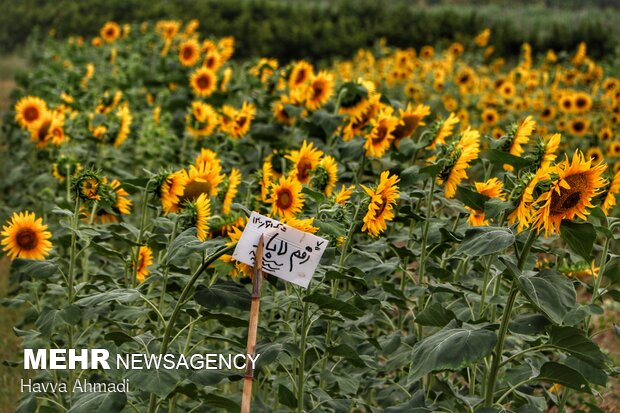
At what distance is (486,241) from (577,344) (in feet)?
1.13

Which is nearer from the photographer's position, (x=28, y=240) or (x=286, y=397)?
(x=286, y=397)

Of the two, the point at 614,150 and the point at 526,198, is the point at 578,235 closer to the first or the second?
the point at 526,198

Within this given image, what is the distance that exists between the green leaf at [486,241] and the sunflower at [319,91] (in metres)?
2.07

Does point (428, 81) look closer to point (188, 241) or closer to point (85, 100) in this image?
point (85, 100)

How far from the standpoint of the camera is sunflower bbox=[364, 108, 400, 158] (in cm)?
349

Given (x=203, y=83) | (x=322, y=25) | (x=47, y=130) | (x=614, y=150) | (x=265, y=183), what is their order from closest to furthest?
1. (x=265, y=183)
2. (x=47, y=130)
3. (x=203, y=83)
4. (x=614, y=150)
5. (x=322, y=25)

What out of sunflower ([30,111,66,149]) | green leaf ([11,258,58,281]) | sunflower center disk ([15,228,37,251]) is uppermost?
green leaf ([11,258,58,281])

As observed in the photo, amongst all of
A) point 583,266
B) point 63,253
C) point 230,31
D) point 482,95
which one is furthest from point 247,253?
point 230,31

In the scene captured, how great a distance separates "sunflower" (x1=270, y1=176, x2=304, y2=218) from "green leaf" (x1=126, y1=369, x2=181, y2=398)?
713mm

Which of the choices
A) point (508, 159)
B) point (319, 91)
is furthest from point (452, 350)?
point (319, 91)

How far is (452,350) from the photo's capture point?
207cm

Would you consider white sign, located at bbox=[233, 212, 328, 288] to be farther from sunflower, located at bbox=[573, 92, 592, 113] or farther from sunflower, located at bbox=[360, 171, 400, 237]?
sunflower, located at bbox=[573, 92, 592, 113]

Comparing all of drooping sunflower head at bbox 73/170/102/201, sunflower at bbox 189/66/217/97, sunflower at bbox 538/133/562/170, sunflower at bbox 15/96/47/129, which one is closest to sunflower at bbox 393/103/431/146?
sunflower at bbox 538/133/562/170

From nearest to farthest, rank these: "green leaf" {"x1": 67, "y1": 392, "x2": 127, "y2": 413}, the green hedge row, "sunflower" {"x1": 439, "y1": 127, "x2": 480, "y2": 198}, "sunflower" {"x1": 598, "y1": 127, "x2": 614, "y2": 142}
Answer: "green leaf" {"x1": 67, "y1": 392, "x2": 127, "y2": 413}
"sunflower" {"x1": 439, "y1": 127, "x2": 480, "y2": 198}
"sunflower" {"x1": 598, "y1": 127, "x2": 614, "y2": 142}
the green hedge row
